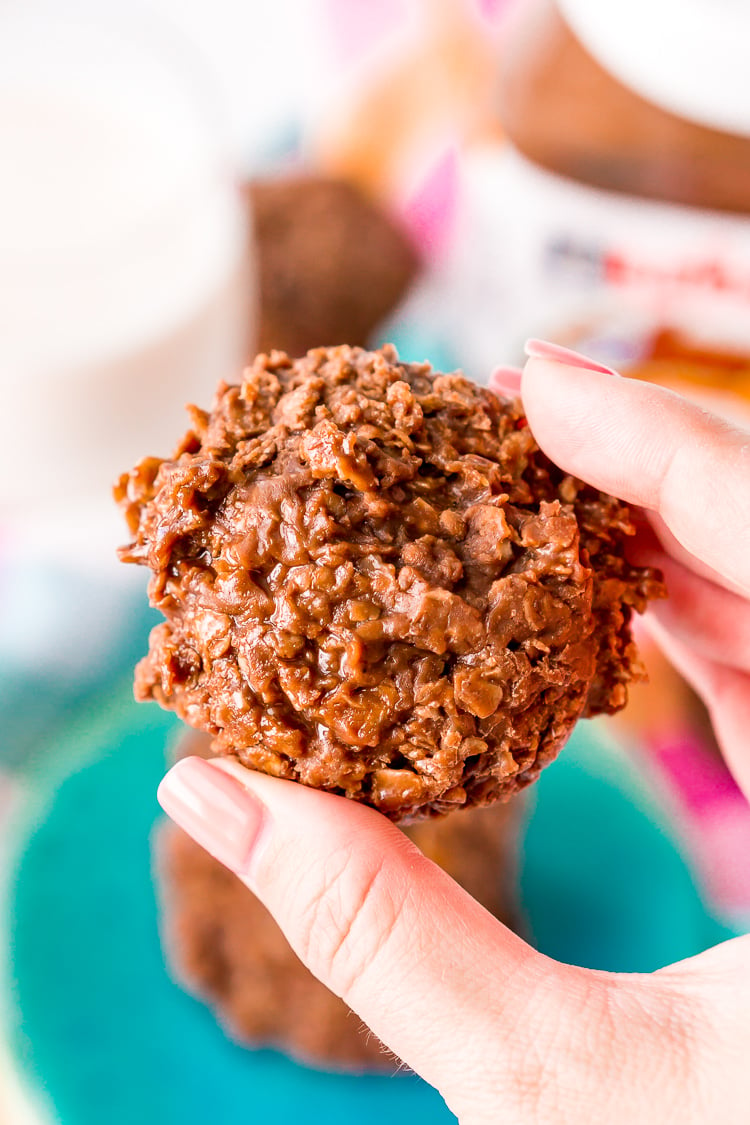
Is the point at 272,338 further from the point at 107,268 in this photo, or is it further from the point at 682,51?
the point at 682,51

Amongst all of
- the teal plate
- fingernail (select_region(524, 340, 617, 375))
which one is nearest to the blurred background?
the teal plate

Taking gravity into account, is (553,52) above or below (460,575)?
above

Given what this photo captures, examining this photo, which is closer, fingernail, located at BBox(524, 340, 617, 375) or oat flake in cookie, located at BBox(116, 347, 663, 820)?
oat flake in cookie, located at BBox(116, 347, 663, 820)

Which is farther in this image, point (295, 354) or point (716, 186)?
point (295, 354)

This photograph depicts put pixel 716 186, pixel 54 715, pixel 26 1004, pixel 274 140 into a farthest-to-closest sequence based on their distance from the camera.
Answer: pixel 274 140, pixel 54 715, pixel 716 186, pixel 26 1004

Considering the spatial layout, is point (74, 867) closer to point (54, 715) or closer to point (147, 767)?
point (147, 767)

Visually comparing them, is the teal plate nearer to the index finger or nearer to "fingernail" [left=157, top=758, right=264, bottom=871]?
"fingernail" [left=157, top=758, right=264, bottom=871]

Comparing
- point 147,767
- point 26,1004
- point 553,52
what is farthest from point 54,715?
point 553,52

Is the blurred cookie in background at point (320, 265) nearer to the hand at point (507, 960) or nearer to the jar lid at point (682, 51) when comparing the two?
the jar lid at point (682, 51)
